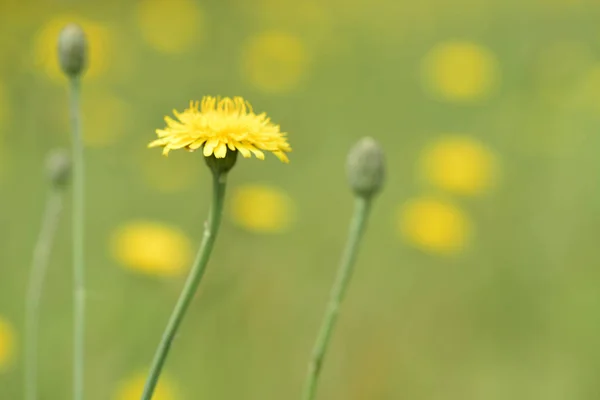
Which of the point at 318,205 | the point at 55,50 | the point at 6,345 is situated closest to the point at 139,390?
the point at 6,345

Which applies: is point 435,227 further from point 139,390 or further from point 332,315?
point 332,315

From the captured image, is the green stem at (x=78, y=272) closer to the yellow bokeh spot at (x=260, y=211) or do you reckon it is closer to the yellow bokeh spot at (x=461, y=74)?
the yellow bokeh spot at (x=260, y=211)

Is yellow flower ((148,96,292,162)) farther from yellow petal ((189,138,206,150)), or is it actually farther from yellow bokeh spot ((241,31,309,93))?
yellow bokeh spot ((241,31,309,93))

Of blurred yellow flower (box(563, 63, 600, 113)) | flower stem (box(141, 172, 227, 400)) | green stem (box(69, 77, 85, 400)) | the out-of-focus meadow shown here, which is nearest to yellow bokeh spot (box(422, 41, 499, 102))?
the out-of-focus meadow

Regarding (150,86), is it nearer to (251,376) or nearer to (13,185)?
(13,185)

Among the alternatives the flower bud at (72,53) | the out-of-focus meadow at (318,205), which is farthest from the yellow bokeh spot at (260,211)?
the flower bud at (72,53)

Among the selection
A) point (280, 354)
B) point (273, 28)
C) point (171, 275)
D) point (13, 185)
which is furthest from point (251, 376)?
point (273, 28)
